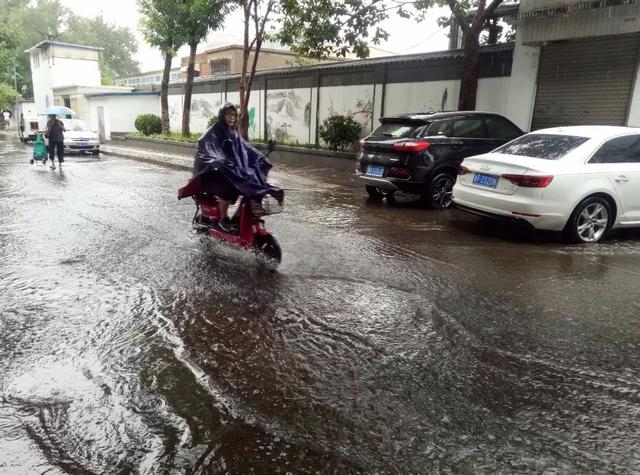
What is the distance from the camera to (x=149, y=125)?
2909cm

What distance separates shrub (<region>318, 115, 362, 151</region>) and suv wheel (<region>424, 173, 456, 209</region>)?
25.3 ft

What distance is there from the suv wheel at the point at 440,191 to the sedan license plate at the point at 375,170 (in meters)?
0.93

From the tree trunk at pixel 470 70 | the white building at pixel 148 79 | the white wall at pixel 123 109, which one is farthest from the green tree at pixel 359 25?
the white building at pixel 148 79

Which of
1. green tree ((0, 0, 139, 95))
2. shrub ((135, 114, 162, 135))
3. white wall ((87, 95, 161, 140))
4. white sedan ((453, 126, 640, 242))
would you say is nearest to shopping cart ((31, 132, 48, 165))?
shrub ((135, 114, 162, 135))

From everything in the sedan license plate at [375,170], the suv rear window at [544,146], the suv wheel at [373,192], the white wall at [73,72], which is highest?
the white wall at [73,72]

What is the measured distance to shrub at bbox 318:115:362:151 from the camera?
17031mm

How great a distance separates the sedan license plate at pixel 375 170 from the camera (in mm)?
9639

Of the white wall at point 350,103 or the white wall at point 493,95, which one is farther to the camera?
the white wall at point 350,103

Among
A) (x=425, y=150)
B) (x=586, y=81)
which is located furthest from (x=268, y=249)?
(x=586, y=81)

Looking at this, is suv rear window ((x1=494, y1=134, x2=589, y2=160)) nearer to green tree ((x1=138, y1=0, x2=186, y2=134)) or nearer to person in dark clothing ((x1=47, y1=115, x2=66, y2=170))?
person in dark clothing ((x1=47, y1=115, x2=66, y2=170))

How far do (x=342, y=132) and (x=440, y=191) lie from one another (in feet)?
25.9

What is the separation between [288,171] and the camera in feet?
52.8

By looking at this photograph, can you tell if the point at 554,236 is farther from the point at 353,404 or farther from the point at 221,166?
the point at 353,404

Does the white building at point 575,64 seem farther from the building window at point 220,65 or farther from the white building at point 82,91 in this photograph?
the white building at point 82,91
